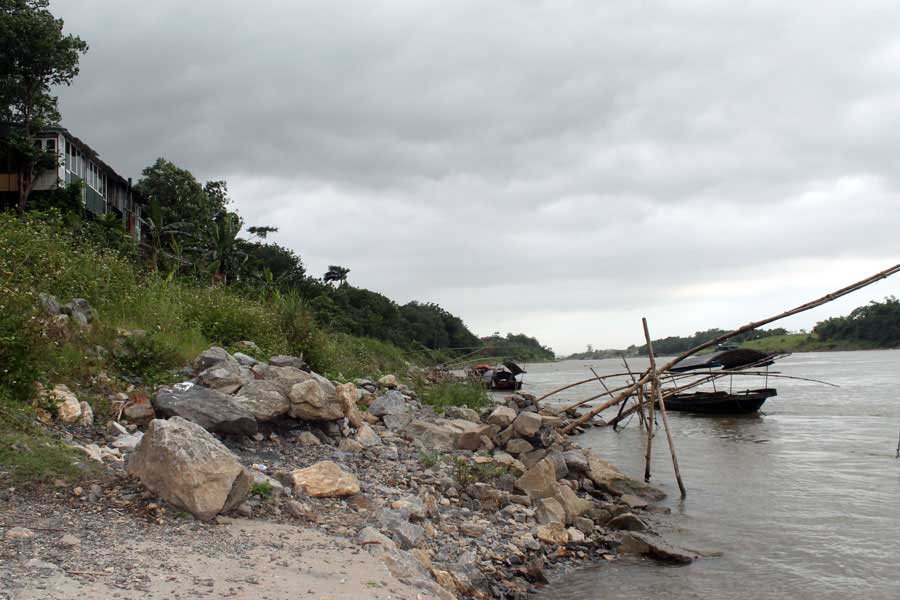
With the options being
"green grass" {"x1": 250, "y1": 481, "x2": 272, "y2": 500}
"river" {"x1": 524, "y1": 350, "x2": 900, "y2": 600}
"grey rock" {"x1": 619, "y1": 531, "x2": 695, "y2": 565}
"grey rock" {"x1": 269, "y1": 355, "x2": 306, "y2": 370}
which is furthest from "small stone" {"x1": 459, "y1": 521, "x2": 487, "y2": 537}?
"grey rock" {"x1": 269, "y1": 355, "x2": 306, "y2": 370}

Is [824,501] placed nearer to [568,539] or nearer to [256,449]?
[568,539]

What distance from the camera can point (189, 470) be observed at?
5.30m

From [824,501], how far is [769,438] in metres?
9.29

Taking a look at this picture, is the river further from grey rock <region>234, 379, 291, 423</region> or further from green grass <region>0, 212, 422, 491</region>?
green grass <region>0, 212, 422, 491</region>

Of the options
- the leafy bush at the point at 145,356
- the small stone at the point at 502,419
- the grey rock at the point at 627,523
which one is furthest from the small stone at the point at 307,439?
the small stone at the point at 502,419

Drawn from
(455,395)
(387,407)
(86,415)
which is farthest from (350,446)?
(455,395)

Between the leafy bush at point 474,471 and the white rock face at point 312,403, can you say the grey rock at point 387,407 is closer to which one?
the leafy bush at point 474,471

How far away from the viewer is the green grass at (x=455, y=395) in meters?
18.2

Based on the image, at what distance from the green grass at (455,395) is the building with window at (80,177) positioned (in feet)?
63.2

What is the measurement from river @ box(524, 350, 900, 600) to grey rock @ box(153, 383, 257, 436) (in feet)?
13.8

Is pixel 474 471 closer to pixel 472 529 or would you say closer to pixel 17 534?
pixel 472 529

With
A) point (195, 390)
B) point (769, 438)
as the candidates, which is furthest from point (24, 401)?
point (769, 438)

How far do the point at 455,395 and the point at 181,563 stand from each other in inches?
597

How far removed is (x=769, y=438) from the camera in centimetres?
2020
